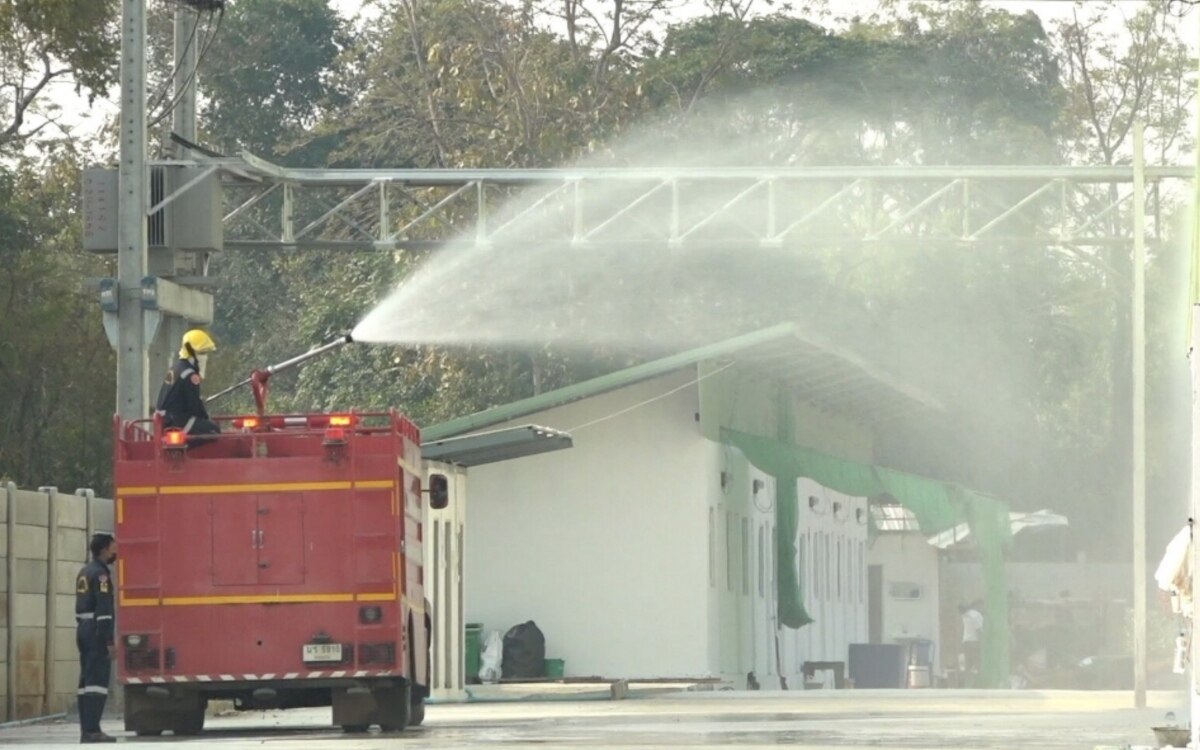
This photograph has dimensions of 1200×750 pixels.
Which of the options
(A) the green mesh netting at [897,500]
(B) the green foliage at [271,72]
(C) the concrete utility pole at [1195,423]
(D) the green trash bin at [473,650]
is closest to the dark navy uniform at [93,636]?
(C) the concrete utility pole at [1195,423]

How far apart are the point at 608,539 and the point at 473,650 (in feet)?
9.42

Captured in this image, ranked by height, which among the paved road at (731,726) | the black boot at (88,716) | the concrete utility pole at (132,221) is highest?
the concrete utility pole at (132,221)

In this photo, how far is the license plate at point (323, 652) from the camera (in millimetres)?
21844

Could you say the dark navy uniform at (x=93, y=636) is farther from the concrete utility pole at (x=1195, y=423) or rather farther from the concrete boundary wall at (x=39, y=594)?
the concrete utility pole at (x=1195, y=423)

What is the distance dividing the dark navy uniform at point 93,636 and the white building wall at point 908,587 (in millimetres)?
41547

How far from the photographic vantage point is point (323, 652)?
21859 millimetres

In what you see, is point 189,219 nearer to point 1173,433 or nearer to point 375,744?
point 375,744

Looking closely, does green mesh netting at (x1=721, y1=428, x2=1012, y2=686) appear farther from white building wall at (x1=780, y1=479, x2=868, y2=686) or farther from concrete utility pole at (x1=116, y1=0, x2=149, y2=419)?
concrete utility pole at (x1=116, y1=0, x2=149, y2=419)

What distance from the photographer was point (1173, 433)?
6962 cm

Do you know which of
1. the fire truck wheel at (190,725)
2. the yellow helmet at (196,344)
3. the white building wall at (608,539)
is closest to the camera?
the yellow helmet at (196,344)

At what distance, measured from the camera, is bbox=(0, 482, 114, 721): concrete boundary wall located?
25.0m

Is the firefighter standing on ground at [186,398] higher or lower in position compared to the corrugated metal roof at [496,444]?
lower

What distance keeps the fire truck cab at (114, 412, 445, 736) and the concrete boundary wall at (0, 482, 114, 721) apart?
3.43m

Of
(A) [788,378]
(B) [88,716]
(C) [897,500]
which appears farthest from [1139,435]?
(A) [788,378]
